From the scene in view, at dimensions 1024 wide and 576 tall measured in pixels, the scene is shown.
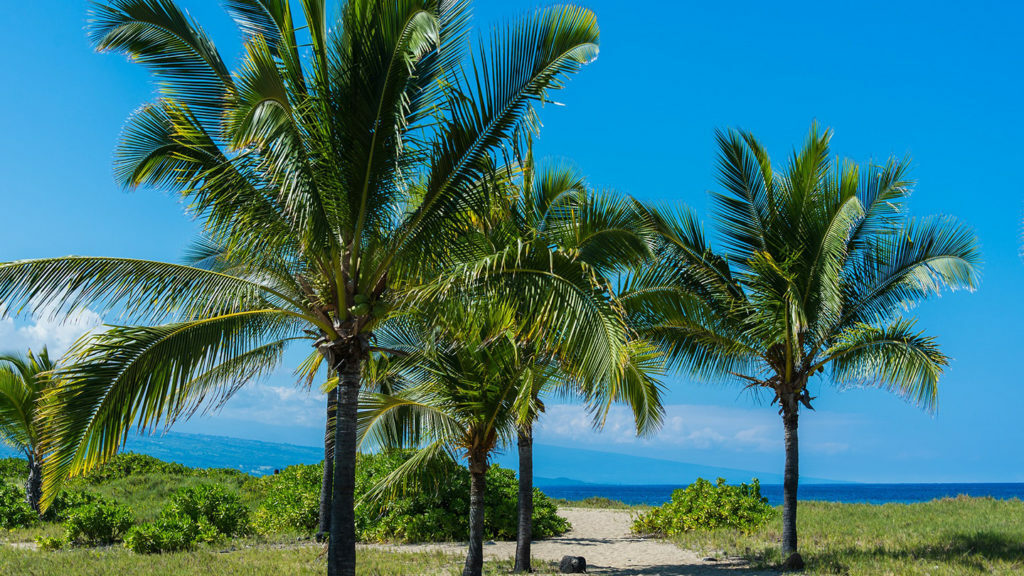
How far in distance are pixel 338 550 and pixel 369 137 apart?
4554 millimetres

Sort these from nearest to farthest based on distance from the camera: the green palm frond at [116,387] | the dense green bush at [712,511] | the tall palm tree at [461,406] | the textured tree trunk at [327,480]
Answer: the green palm frond at [116,387] → the tall palm tree at [461,406] → the textured tree trunk at [327,480] → the dense green bush at [712,511]

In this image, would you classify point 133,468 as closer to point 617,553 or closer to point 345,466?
point 617,553

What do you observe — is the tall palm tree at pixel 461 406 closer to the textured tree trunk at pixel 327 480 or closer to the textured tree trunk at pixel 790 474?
the textured tree trunk at pixel 327 480

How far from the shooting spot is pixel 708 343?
12.9 meters

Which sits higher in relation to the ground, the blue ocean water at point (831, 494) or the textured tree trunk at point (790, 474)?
the textured tree trunk at point (790, 474)

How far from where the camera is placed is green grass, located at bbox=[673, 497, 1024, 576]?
35.7 ft

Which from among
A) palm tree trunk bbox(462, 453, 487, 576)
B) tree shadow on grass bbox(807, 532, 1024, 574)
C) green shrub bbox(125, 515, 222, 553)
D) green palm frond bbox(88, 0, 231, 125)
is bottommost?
green shrub bbox(125, 515, 222, 553)

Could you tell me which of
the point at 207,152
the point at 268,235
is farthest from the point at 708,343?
the point at 207,152

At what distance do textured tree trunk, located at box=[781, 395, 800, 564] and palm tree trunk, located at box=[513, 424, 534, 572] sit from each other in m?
4.43

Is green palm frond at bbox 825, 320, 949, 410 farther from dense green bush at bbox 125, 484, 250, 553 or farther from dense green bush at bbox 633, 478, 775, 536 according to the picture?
dense green bush at bbox 125, 484, 250, 553

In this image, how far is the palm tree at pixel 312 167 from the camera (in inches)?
283

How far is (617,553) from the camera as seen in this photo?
14.1 m

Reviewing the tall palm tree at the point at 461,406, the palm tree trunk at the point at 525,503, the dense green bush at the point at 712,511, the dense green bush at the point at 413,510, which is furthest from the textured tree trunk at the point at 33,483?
the dense green bush at the point at 712,511

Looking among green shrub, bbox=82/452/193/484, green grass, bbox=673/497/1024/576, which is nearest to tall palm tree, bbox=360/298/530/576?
green grass, bbox=673/497/1024/576
